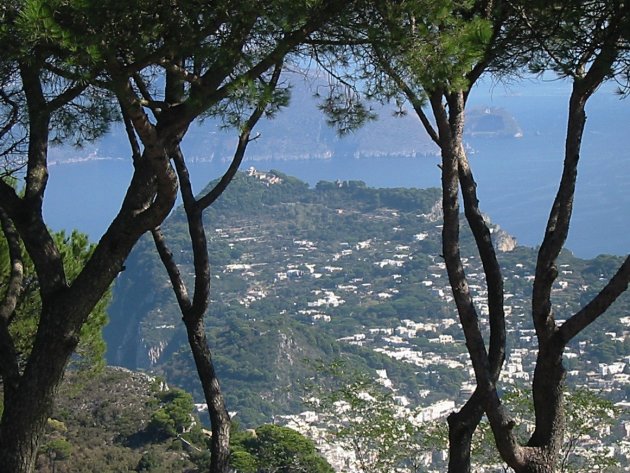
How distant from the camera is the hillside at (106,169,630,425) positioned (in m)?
20.0

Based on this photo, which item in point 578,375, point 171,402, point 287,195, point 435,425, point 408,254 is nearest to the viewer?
point 435,425

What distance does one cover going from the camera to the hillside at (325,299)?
2003 centimetres

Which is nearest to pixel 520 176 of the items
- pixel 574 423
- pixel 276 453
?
pixel 276 453

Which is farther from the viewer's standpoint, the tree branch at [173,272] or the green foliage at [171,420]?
the green foliage at [171,420]

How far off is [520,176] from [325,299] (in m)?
23.6

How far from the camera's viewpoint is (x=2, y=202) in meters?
3.09

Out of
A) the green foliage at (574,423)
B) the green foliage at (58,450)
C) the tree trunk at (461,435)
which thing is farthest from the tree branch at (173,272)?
the green foliage at (58,450)

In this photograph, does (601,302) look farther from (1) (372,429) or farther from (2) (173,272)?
(1) (372,429)

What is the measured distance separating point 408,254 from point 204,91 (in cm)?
3250

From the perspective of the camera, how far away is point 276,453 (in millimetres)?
8922

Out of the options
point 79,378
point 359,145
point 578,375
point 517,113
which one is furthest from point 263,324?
point 517,113

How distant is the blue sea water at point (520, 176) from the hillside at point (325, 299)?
4657 millimetres

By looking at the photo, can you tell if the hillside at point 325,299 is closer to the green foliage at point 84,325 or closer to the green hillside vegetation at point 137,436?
the green hillside vegetation at point 137,436

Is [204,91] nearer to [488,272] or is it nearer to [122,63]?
[122,63]
